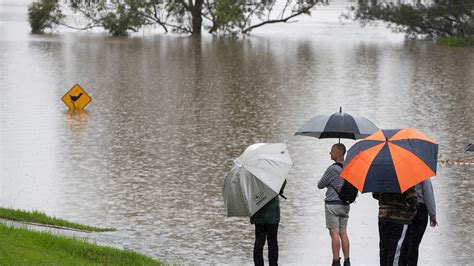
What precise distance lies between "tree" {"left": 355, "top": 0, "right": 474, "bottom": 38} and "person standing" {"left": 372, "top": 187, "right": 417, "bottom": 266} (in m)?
48.0

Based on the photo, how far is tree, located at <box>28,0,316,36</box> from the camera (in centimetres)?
6366

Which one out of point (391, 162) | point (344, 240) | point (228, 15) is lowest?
point (228, 15)

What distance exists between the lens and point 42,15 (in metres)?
69.2

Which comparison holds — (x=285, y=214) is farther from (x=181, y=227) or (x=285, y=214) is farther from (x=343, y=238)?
(x=343, y=238)

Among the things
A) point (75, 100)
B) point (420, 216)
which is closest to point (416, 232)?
point (420, 216)

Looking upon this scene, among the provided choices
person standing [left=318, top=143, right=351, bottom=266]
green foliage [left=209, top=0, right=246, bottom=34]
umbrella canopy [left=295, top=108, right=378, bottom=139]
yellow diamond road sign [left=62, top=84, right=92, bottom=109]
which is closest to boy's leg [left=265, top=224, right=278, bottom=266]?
person standing [left=318, top=143, right=351, bottom=266]

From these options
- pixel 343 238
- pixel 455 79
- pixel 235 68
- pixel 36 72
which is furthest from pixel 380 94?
pixel 343 238

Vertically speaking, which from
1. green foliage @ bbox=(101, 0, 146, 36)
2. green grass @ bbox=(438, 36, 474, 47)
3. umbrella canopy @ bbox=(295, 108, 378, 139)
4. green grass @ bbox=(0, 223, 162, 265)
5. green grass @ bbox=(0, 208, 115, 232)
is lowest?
green grass @ bbox=(438, 36, 474, 47)

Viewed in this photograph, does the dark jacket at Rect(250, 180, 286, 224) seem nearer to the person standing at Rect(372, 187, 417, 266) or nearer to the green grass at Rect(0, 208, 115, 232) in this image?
the person standing at Rect(372, 187, 417, 266)

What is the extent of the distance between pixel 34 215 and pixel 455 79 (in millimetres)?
25905

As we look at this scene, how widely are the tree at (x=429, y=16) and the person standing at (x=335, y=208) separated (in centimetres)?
4673

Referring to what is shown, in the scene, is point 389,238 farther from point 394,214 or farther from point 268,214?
point 268,214

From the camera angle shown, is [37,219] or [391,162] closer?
[391,162]

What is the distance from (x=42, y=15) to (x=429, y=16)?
953 inches
